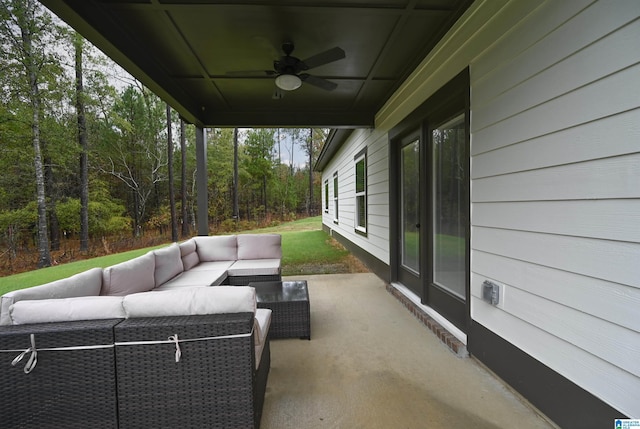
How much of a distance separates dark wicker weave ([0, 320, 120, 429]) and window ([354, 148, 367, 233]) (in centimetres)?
499

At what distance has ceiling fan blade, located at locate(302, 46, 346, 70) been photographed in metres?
2.71

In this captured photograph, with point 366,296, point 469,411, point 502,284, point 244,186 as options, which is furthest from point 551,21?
point 244,186

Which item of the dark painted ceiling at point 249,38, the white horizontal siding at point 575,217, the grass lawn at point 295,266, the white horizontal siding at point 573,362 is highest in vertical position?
the dark painted ceiling at point 249,38

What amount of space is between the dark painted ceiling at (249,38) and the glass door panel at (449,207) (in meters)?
0.99

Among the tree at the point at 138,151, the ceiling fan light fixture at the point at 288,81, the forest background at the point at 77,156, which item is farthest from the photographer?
the tree at the point at 138,151

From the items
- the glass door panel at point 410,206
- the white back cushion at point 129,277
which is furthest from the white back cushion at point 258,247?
the glass door panel at point 410,206

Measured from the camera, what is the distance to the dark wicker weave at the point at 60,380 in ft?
4.74

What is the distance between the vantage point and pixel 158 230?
52.0ft

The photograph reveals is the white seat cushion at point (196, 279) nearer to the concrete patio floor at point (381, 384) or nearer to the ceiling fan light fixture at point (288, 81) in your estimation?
the concrete patio floor at point (381, 384)

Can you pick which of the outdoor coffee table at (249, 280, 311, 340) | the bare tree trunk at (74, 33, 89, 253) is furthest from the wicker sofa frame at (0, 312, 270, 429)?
the bare tree trunk at (74, 33, 89, 253)

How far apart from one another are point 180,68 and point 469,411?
434cm

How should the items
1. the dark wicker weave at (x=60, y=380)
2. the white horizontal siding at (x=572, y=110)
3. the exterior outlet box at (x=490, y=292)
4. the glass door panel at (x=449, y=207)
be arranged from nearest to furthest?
the white horizontal siding at (x=572, y=110), the dark wicker weave at (x=60, y=380), the exterior outlet box at (x=490, y=292), the glass door panel at (x=449, y=207)

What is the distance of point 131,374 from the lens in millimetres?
1491

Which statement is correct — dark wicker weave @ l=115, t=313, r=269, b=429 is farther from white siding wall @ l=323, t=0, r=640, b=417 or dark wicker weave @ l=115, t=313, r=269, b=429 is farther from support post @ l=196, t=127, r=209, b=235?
support post @ l=196, t=127, r=209, b=235
